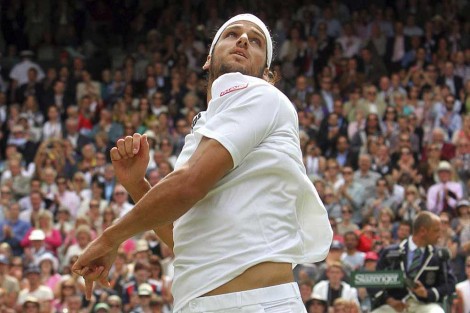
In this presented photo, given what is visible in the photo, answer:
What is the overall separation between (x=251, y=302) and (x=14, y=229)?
41.7ft

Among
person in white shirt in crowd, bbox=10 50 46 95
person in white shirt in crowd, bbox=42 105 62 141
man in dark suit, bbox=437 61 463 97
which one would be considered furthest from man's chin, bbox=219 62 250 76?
person in white shirt in crowd, bbox=10 50 46 95

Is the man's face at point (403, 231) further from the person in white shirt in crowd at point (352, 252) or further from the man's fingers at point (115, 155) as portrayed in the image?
the man's fingers at point (115, 155)

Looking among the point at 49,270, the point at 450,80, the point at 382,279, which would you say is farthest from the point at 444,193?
the point at 49,270

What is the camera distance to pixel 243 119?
3.92 meters

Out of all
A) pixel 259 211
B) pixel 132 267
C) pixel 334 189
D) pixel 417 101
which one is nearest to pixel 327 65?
pixel 417 101

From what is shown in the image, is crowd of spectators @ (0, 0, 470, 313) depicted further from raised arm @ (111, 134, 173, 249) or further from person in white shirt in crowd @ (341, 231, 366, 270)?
raised arm @ (111, 134, 173, 249)

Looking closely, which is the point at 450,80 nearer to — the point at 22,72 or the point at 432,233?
the point at 22,72

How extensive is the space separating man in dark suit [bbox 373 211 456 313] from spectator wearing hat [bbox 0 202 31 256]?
671 cm

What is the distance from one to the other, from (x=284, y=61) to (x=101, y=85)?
3.49 metres

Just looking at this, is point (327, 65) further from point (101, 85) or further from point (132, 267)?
point (132, 267)

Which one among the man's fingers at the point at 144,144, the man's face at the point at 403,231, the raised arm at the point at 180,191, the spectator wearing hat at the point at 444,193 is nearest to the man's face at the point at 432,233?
the man's face at the point at 403,231

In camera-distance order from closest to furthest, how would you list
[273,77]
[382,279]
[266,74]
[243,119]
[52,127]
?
[243,119] < [266,74] < [273,77] < [382,279] < [52,127]

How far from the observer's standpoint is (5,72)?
73.2ft

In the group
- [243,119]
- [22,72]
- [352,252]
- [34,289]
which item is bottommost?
[34,289]
